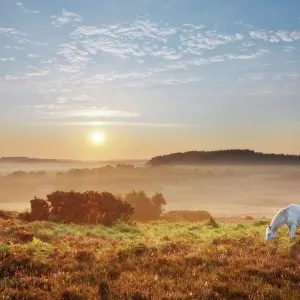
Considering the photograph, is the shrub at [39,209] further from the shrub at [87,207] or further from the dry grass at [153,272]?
the dry grass at [153,272]

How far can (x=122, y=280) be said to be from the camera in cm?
1345

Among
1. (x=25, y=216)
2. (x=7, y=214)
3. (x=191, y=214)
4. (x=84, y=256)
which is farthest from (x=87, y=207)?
(x=191, y=214)

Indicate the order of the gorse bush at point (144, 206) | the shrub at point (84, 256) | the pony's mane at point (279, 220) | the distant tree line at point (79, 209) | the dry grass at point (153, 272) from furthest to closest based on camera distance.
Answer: the gorse bush at point (144, 206), the distant tree line at point (79, 209), the pony's mane at point (279, 220), the shrub at point (84, 256), the dry grass at point (153, 272)

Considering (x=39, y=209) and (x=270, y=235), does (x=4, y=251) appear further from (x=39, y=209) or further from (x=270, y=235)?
(x=39, y=209)

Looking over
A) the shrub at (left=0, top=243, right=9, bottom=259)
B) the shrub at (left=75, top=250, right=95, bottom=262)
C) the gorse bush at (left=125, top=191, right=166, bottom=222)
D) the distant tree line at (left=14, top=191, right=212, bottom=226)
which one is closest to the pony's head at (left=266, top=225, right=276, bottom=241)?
the shrub at (left=75, top=250, right=95, bottom=262)

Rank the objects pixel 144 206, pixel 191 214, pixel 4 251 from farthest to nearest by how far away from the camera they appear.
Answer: pixel 191 214, pixel 144 206, pixel 4 251

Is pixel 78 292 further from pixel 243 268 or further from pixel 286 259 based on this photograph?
pixel 286 259

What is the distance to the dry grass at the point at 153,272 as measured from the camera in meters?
11.9

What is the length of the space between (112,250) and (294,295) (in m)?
9.47

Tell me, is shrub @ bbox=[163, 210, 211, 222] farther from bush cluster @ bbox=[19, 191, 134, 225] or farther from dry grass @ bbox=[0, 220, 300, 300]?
dry grass @ bbox=[0, 220, 300, 300]

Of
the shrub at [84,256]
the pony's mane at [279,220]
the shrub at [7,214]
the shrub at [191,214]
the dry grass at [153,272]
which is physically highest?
the pony's mane at [279,220]

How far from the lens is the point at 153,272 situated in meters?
14.6

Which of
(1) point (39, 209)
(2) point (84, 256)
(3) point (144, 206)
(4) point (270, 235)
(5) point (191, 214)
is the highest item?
(4) point (270, 235)

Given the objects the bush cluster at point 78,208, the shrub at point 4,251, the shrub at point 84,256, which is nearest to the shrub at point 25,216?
the bush cluster at point 78,208
